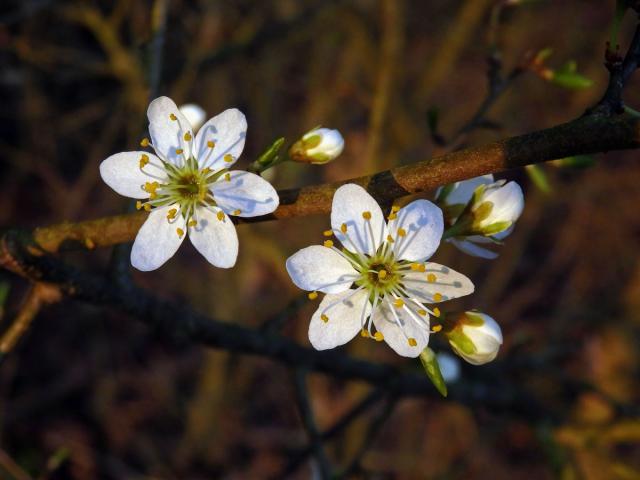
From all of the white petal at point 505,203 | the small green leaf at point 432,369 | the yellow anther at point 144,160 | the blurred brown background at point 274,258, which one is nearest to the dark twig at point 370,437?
the small green leaf at point 432,369

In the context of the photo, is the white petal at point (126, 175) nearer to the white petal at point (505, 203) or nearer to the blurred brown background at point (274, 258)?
the white petal at point (505, 203)

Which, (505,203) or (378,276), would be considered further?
(378,276)

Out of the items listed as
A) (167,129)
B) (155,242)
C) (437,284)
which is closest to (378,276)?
(437,284)

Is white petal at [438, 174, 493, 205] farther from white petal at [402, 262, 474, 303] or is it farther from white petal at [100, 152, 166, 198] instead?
white petal at [100, 152, 166, 198]

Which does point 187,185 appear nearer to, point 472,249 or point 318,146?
point 318,146

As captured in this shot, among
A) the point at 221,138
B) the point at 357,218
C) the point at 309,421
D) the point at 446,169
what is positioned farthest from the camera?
the point at 309,421

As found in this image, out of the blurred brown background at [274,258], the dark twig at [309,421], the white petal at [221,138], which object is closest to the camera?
the white petal at [221,138]
